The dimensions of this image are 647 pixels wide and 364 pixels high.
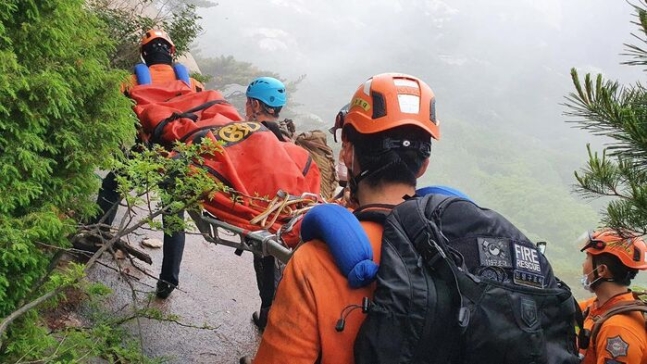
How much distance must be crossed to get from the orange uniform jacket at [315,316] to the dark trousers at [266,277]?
3056mm

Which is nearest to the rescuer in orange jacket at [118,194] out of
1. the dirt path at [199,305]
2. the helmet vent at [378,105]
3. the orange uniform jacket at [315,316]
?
the dirt path at [199,305]

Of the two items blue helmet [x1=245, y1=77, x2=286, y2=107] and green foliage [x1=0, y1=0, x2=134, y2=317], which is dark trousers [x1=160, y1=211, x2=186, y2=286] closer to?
blue helmet [x1=245, y1=77, x2=286, y2=107]

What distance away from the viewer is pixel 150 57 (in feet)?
16.6

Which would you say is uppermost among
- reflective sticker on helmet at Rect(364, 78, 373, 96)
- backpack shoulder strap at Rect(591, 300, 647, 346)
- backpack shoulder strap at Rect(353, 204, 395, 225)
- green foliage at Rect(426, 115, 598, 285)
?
green foliage at Rect(426, 115, 598, 285)

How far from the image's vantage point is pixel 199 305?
5.15 meters

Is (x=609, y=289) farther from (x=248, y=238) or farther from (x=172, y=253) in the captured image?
(x=172, y=253)

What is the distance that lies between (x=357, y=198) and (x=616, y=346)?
2.29 meters

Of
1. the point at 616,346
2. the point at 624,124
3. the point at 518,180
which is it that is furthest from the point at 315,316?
the point at 518,180

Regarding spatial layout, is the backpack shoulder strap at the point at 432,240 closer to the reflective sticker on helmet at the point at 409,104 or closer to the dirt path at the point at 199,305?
the reflective sticker on helmet at the point at 409,104

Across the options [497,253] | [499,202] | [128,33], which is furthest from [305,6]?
[497,253]

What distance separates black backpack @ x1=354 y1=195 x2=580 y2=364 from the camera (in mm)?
1368

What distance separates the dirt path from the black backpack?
262 centimetres

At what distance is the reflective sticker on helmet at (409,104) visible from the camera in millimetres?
1841

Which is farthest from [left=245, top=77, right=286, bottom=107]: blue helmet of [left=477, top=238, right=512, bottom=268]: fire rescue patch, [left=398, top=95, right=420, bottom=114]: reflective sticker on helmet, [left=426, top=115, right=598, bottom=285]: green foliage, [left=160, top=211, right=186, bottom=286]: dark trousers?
[left=426, top=115, right=598, bottom=285]: green foliage
